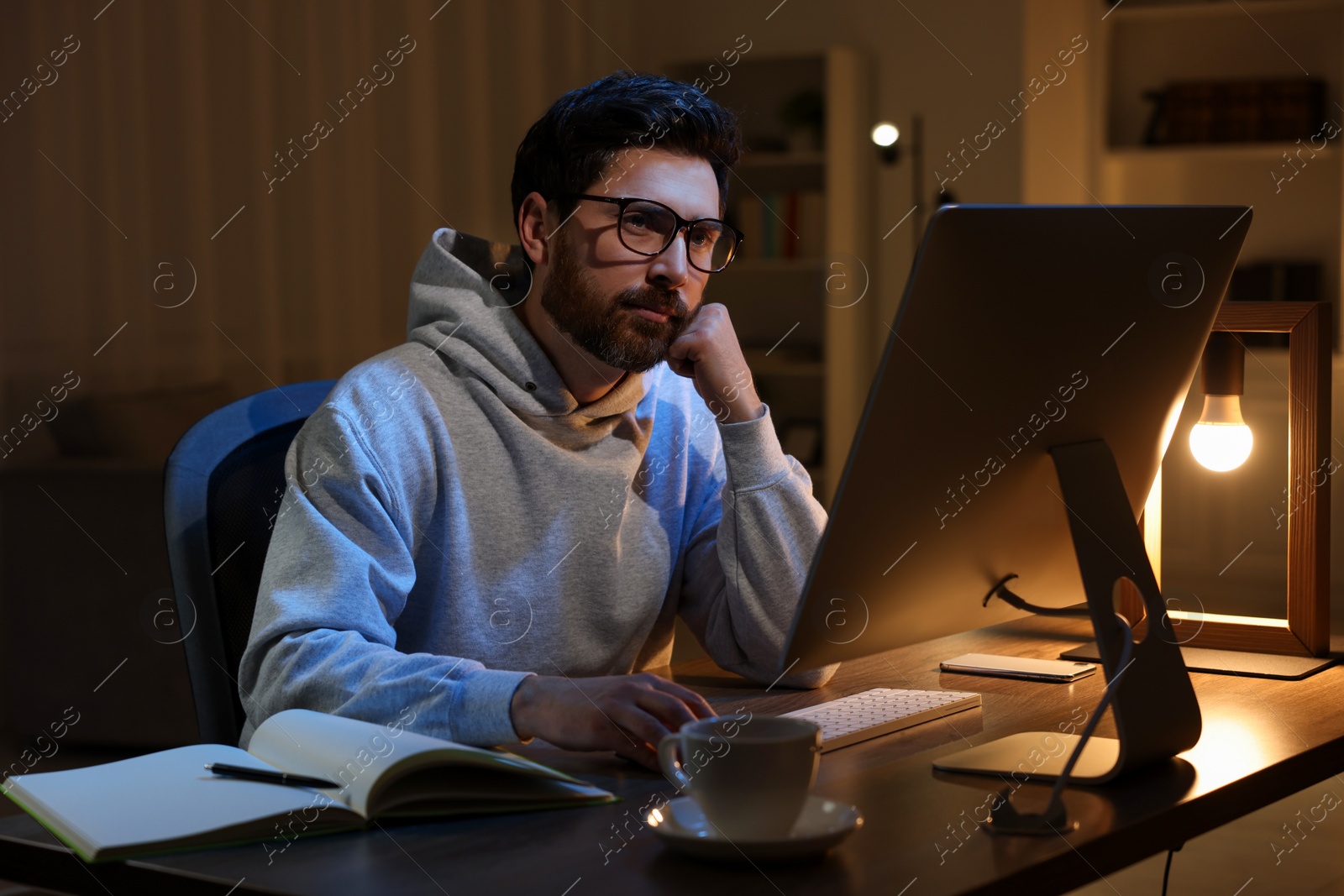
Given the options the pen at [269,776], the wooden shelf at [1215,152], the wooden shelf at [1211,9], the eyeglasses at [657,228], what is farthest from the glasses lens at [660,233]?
the wooden shelf at [1211,9]

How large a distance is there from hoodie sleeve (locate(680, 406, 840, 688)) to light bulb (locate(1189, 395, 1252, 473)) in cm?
45

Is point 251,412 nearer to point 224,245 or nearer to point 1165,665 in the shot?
point 1165,665

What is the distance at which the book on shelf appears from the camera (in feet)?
16.6

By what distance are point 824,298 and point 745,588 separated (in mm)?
3834

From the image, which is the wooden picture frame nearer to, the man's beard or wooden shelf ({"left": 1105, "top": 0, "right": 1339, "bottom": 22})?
the man's beard

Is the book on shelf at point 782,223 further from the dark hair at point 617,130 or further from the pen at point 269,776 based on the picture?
the pen at point 269,776

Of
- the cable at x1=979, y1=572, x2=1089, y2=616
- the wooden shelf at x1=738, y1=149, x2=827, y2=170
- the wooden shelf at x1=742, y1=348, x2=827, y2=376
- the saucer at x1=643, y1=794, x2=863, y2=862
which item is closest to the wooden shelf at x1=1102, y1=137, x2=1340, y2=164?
the wooden shelf at x1=738, y1=149, x2=827, y2=170

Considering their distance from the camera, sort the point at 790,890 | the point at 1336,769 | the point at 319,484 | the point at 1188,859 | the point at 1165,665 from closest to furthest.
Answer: the point at 790,890 → the point at 1165,665 → the point at 1336,769 → the point at 319,484 → the point at 1188,859

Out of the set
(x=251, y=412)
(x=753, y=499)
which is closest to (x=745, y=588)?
(x=753, y=499)

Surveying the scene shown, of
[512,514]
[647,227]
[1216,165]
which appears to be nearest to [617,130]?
[647,227]

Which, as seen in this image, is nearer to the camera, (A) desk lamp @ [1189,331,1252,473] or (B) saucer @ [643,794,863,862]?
(B) saucer @ [643,794,863,862]

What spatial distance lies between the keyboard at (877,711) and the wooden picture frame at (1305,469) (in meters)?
0.43

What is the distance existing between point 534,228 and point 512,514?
373 mm

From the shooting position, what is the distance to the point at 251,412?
1496mm
